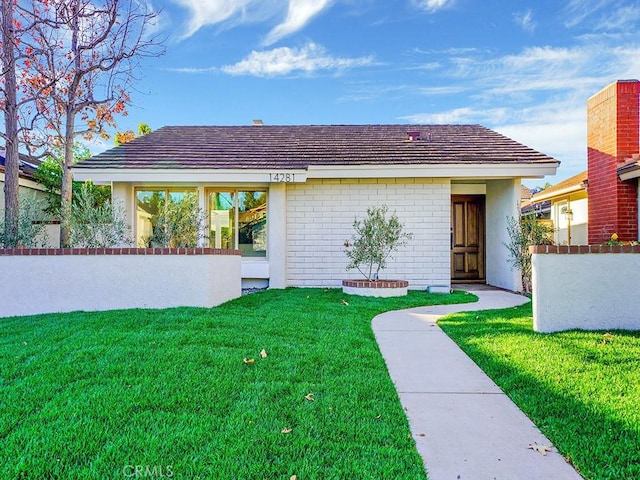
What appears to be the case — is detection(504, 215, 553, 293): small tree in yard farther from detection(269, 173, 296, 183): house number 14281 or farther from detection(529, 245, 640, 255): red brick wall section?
detection(269, 173, 296, 183): house number 14281

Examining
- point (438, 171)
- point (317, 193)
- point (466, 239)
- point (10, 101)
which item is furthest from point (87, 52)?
point (466, 239)

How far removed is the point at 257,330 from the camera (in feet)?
17.5

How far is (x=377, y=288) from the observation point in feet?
29.7

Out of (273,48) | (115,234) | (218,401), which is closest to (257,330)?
(218,401)

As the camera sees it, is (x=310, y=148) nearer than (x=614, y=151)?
No

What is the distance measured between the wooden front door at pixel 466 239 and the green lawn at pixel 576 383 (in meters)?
6.56

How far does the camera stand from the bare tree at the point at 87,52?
1002cm

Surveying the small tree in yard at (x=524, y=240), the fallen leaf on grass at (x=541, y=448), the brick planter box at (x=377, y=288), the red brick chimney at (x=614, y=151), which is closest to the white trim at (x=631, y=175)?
the red brick chimney at (x=614, y=151)

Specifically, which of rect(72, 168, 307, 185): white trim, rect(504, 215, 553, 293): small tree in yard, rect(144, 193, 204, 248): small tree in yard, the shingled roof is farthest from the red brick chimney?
rect(144, 193, 204, 248): small tree in yard

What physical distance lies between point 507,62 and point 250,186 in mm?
9220

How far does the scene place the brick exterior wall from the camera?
1086 cm

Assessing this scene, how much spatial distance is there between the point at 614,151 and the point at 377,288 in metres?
5.58
